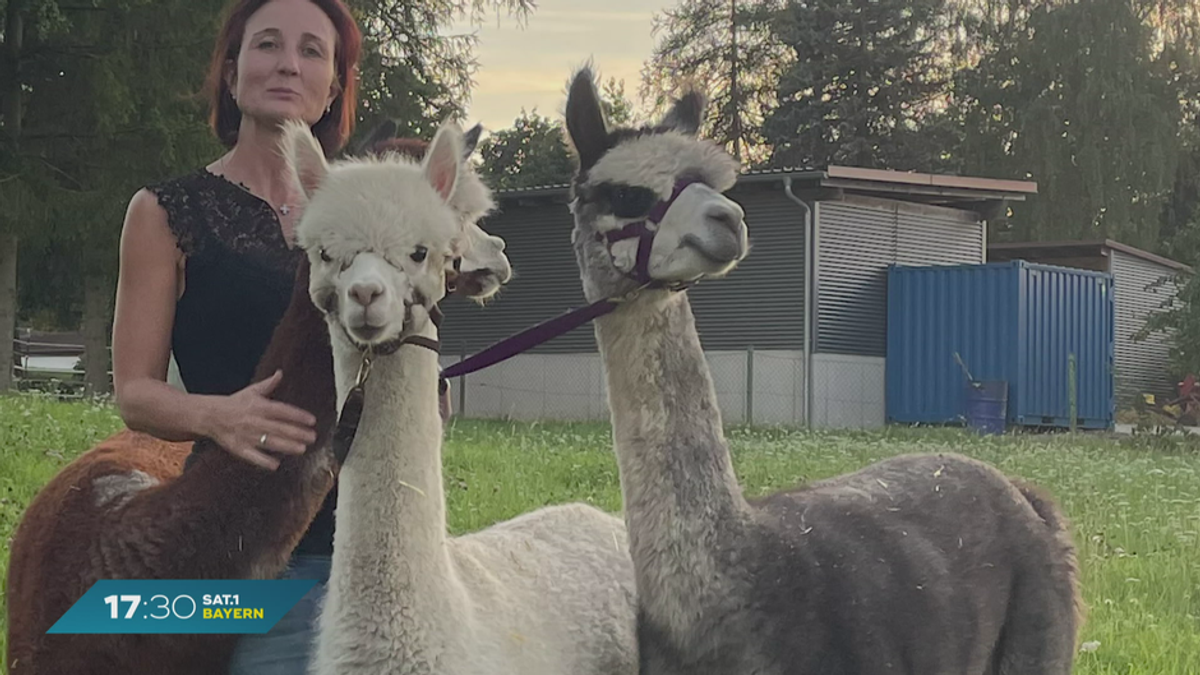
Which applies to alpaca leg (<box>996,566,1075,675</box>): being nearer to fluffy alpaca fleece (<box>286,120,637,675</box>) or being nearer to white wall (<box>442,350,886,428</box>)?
fluffy alpaca fleece (<box>286,120,637,675</box>)

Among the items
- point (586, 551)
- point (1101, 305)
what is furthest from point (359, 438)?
point (1101, 305)

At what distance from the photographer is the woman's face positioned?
3.29 m

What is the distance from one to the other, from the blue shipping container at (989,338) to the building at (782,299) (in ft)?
1.56

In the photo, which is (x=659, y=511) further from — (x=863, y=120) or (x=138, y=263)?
(x=863, y=120)

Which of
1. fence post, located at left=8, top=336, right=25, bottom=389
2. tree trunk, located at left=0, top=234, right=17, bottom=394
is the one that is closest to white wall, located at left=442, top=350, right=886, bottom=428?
tree trunk, located at left=0, top=234, right=17, bottom=394

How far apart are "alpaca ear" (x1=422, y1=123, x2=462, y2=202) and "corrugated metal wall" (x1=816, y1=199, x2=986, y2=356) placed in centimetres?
1803

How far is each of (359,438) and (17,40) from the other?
1685cm

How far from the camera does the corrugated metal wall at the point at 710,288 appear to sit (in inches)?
817

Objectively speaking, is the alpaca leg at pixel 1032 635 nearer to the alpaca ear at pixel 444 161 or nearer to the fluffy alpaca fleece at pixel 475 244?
the fluffy alpaca fleece at pixel 475 244

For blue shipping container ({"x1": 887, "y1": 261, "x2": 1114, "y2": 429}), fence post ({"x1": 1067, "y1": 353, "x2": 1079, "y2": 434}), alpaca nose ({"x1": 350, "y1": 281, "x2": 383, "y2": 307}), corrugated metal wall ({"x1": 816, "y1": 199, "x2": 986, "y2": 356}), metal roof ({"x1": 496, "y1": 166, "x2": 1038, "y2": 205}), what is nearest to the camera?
alpaca nose ({"x1": 350, "y1": 281, "x2": 383, "y2": 307})

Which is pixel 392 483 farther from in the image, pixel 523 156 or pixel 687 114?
pixel 523 156

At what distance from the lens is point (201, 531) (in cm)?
293

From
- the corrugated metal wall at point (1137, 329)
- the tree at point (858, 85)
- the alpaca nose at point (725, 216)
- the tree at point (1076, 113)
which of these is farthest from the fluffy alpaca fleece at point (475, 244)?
the tree at point (1076, 113)

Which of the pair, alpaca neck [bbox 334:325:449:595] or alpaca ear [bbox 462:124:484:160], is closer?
alpaca neck [bbox 334:325:449:595]
